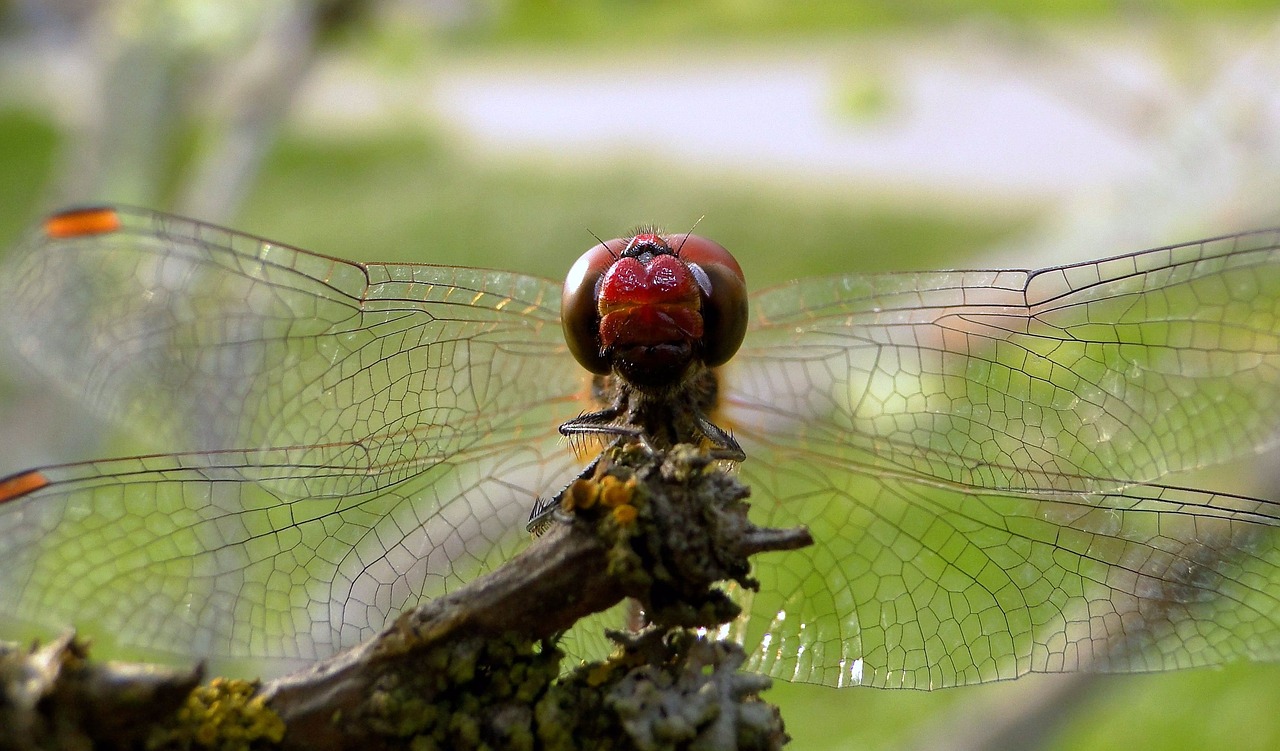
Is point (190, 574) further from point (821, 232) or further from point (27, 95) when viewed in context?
point (27, 95)

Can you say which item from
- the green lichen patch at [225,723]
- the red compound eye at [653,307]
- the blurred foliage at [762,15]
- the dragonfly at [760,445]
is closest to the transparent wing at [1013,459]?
the dragonfly at [760,445]

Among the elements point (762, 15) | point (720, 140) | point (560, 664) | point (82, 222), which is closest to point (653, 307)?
point (560, 664)

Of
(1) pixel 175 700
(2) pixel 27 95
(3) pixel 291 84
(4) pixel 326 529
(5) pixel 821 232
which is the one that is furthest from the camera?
(2) pixel 27 95

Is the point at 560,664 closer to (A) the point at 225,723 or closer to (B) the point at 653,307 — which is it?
(A) the point at 225,723

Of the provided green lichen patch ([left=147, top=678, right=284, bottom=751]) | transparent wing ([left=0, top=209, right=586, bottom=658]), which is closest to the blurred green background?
transparent wing ([left=0, top=209, right=586, bottom=658])

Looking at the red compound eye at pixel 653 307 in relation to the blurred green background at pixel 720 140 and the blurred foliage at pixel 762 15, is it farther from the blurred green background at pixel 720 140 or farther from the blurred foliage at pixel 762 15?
the blurred foliage at pixel 762 15

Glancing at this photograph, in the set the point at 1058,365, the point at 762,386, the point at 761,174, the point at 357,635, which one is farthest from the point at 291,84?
the point at 761,174

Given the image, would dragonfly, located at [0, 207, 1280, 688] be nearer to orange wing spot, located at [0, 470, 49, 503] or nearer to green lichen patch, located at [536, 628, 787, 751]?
orange wing spot, located at [0, 470, 49, 503]
